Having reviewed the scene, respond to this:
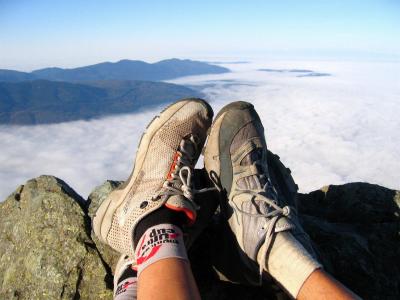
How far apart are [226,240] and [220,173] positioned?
63 cm

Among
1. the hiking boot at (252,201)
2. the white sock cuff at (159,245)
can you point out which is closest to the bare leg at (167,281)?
the white sock cuff at (159,245)

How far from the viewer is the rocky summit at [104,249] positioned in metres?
2.66

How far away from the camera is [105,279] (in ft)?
8.84

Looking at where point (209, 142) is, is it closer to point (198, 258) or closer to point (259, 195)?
point (259, 195)

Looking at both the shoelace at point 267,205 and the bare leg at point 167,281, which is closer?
the bare leg at point 167,281

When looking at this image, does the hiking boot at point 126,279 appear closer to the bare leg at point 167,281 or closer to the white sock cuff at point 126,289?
the white sock cuff at point 126,289

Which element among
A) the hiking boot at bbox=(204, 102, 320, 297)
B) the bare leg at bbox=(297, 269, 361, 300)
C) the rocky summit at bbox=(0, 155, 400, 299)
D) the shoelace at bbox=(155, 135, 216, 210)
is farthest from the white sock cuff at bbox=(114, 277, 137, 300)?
the bare leg at bbox=(297, 269, 361, 300)

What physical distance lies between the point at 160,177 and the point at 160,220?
56 cm

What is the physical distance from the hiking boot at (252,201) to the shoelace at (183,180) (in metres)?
0.20

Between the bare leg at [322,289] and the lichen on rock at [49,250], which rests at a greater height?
the bare leg at [322,289]

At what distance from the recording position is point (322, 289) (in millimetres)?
1742

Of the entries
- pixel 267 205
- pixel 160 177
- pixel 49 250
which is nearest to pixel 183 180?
pixel 160 177

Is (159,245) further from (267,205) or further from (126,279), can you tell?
(267,205)

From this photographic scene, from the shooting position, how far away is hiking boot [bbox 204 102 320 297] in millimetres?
2041
